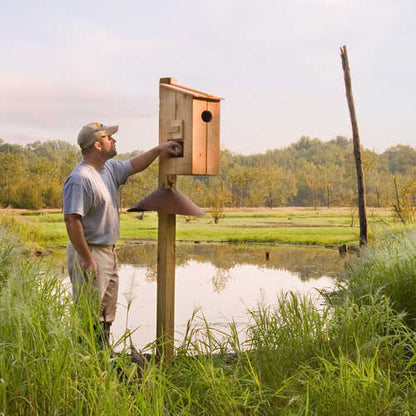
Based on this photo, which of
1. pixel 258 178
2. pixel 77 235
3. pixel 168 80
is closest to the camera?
pixel 77 235

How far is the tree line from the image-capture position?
36406mm

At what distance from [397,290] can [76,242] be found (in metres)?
2.92

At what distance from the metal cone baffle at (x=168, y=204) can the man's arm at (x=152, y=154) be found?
254 mm

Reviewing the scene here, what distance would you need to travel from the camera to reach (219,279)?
11.2 m

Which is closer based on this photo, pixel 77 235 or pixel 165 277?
pixel 77 235

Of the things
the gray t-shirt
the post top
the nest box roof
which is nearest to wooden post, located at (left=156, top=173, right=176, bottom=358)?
the gray t-shirt

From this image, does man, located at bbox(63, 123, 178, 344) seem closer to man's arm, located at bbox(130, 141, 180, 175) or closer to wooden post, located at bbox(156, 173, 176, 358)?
man's arm, located at bbox(130, 141, 180, 175)

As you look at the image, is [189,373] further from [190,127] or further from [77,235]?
[190,127]

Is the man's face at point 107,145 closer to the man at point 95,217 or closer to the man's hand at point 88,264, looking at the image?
the man at point 95,217

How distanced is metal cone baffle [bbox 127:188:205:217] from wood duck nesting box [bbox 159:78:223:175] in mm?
178

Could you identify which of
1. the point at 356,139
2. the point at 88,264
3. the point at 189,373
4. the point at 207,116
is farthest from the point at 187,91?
the point at 356,139

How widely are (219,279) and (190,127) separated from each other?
6902 millimetres

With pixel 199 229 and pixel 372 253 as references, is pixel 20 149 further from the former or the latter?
pixel 372 253

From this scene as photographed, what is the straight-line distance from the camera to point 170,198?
15.2ft
